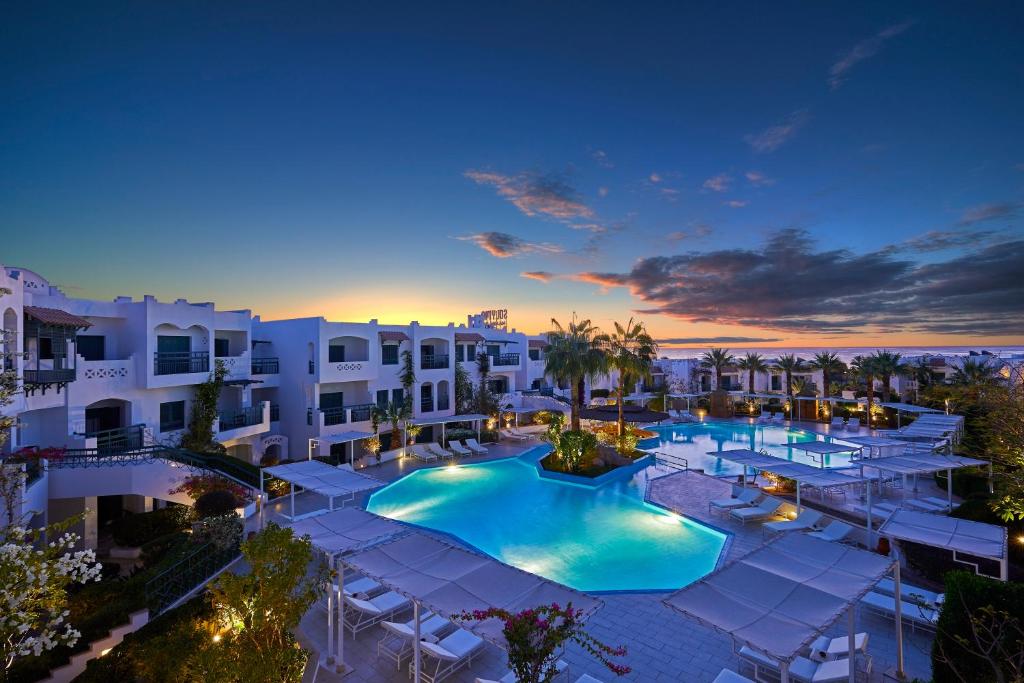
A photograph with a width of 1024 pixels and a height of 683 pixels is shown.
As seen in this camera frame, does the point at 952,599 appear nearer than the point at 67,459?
Yes

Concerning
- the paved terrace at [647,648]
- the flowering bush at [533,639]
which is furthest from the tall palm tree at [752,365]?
the flowering bush at [533,639]

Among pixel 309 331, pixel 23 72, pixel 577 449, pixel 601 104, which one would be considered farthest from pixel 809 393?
pixel 23 72

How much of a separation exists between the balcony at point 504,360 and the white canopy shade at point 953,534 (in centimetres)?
2554

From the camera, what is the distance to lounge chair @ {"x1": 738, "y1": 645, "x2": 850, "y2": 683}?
275 inches

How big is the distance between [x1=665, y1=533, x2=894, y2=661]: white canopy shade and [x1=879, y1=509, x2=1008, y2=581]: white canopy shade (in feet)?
9.56

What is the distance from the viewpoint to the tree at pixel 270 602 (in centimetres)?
617

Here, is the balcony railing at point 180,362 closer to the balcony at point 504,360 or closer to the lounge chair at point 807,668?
the balcony at point 504,360

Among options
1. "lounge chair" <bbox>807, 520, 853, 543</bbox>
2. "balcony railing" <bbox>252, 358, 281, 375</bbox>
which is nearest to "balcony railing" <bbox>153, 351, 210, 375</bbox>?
"balcony railing" <bbox>252, 358, 281, 375</bbox>

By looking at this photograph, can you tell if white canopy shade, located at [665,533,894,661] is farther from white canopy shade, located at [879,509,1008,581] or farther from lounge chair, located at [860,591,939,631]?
white canopy shade, located at [879,509,1008,581]

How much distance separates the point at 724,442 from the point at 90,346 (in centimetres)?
3194

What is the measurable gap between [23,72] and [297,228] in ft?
30.8

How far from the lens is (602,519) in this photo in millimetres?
16547

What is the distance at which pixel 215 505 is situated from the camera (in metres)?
12.3

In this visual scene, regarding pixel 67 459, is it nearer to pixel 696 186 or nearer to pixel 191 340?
pixel 191 340
